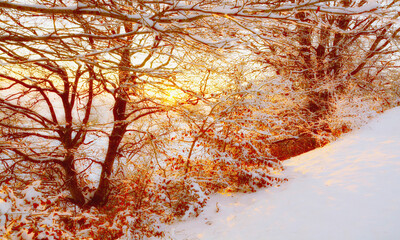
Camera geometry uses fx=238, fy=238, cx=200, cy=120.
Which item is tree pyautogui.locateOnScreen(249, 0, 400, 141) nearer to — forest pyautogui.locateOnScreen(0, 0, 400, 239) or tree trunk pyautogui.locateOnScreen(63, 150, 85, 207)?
forest pyautogui.locateOnScreen(0, 0, 400, 239)

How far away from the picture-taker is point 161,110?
5.75m

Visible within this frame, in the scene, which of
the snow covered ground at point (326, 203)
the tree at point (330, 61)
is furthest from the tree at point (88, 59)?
the tree at point (330, 61)

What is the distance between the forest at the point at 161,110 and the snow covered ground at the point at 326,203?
1.62 ft

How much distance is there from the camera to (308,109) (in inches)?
357

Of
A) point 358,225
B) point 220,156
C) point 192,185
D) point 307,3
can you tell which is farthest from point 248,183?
point 307,3

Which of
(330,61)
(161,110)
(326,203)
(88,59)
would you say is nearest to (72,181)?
(161,110)

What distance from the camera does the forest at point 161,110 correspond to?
3.27 metres

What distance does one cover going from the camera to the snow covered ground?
327cm

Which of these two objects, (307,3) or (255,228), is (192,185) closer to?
(255,228)

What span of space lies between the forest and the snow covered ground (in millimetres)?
492

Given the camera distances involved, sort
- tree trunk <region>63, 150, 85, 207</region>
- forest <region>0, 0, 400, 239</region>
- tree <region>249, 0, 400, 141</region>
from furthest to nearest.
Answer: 1. tree <region>249, 0, 400, 141</region>
2. tree trunk <region>63, 150, 85, 207</region>
3. forest <region>0, 0, 400, 239</region>

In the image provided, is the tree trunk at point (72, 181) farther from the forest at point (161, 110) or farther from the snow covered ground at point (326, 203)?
the snow covered ground at point (326, 203)

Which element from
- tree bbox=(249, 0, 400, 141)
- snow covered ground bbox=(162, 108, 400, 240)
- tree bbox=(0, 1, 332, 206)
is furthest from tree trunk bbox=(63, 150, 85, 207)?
tree bbox=(249, 0, 400, 141)

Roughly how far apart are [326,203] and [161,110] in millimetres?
3882
